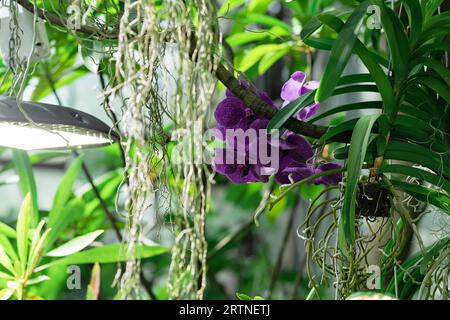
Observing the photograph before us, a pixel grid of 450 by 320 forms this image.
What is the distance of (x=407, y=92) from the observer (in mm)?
820

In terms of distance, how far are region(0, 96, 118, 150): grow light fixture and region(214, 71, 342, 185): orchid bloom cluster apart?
143 mm

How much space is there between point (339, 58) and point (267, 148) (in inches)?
7.0

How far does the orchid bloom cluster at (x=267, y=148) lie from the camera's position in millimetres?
813

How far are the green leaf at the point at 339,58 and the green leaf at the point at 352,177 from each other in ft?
0.21

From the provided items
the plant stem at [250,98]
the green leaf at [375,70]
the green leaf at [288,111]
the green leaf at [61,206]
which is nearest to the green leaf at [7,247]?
the green leaf at [61,206]

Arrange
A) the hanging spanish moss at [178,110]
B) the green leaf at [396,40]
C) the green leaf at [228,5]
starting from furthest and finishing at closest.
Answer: the green leaf at [228,5] → the green leaf at [396,40] → the hanging spanish moss at [178,110]

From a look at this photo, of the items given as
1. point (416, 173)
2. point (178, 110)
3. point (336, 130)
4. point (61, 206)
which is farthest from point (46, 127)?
point (61, 206)

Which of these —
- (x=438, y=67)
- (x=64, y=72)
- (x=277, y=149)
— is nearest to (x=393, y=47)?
(x=438, y=67)

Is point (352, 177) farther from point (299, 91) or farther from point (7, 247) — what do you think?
point (7, 247)

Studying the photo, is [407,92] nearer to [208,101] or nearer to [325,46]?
[325,46]

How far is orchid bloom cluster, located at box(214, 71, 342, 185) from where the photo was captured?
81 centimetres

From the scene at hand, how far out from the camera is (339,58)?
681 mm

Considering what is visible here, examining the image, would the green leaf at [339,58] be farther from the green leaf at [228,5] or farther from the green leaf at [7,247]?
the green leaf at [7,247]
